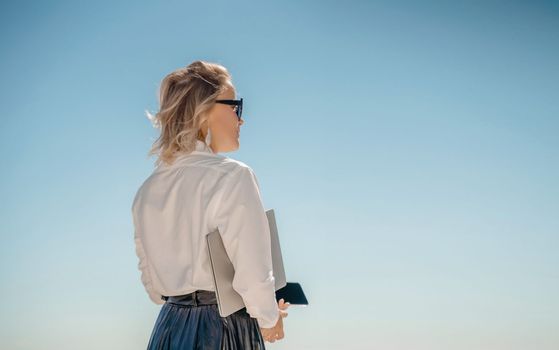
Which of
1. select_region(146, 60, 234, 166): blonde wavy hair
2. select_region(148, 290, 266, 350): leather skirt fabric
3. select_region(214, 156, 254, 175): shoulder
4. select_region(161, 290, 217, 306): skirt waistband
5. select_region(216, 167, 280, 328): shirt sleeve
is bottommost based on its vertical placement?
select_region(148, 290, 266, 350): leather skirt fabric

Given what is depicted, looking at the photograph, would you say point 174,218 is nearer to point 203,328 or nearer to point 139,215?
point 139,215

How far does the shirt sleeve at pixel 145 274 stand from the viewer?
3.08m

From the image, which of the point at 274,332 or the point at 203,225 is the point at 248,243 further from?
the point at 274,332

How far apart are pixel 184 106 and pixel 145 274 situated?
2.66 feet

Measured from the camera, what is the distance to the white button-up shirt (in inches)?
104

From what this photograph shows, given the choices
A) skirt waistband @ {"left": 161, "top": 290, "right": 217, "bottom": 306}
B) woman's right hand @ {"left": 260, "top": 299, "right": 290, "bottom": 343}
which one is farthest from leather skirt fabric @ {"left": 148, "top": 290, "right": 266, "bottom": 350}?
woman's right hand @ {"left": 260, "top": 299, "right": 290, "bottom": 343}

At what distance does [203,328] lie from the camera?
2.75 meters

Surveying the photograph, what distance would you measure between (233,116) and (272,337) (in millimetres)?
974

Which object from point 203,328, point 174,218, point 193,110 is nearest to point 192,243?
point 174,218

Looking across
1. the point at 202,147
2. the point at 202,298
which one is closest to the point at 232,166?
the point at 202,147

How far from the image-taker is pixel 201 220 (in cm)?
274

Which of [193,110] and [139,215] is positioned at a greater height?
[193,110]

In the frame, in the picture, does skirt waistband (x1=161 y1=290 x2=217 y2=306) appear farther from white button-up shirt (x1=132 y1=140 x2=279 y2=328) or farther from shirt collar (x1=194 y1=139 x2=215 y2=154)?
shirt collar (x1=194 y1=139 x2=215 y2=154)

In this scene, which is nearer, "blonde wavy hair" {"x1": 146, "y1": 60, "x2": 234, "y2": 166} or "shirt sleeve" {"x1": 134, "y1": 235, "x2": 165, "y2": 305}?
"blonde wavy hair" {"x1": 146, "y1": 60, "x2": 234, "y2": 166}
